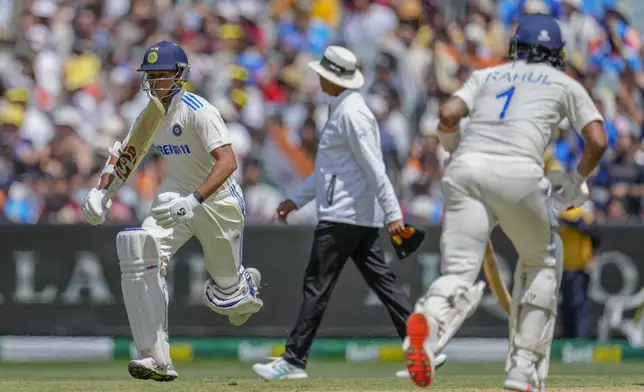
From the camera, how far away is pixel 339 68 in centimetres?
977

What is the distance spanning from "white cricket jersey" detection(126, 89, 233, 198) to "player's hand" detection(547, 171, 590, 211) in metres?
1.97

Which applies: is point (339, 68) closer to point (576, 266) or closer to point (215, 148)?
point (215, 148)

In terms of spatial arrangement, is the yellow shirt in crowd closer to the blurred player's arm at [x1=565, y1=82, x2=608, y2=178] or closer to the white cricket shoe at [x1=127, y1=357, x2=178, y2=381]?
the white cricket shoe at [x1=127, y1=357, x2=178, y2=381]

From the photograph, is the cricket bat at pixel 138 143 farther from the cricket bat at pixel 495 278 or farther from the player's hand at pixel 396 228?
the cricket bat at pixel 495 278

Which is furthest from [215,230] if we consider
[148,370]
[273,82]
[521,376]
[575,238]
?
[273,82]

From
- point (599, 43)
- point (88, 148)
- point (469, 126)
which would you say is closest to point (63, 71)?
point (88, 148)

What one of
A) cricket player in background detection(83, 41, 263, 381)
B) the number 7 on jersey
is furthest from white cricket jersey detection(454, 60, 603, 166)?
cricket player in background detection(83, 41, 263, 381)

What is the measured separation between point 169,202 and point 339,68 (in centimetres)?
204

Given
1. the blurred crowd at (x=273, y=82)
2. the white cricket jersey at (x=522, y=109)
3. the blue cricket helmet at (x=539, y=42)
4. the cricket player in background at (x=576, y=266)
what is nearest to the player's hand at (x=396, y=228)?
the white cricket jersey at (x=522, y=109)

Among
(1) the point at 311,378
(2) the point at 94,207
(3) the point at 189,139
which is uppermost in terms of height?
(3) the point at 189,139

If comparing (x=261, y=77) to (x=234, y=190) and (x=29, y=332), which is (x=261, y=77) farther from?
(x=234, y=190)

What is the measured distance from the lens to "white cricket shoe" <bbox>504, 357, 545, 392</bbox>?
721 cm

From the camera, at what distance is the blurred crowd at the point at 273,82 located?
14250 mm

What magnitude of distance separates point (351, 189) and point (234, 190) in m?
0.98
